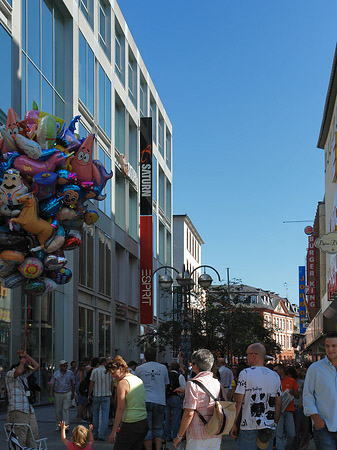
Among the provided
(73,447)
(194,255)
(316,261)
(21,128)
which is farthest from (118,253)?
(194,255)

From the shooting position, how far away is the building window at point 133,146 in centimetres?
4492

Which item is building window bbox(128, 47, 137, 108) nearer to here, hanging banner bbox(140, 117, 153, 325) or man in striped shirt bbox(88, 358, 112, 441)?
hanging banner bbox(140, 117, 153, 325)

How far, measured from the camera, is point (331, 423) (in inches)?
289

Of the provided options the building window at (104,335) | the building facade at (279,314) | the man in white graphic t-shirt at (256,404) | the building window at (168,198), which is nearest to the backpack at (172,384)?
the man in white graphic t-shirt at (256,404)

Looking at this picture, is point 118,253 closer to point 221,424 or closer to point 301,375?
point 301,375

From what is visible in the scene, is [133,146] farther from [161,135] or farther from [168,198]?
[168,198]

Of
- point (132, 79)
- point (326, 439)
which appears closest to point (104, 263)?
point (132, 79)

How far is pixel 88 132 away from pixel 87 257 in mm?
5444

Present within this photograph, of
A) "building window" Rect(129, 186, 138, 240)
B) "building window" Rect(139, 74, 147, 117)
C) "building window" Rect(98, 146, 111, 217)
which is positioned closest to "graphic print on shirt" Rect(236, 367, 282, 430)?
"building window" Rect(98, 146, 111, 217)

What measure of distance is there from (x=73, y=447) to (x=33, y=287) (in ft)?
11.9

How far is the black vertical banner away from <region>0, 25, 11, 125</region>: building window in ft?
70.3

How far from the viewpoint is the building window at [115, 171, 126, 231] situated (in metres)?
40.8

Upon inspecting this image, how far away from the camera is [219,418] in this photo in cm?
753

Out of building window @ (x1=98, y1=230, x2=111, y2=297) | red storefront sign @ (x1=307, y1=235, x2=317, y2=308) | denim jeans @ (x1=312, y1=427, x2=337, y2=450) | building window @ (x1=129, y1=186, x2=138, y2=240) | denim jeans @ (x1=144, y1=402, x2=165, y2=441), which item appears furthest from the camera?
red storefront sign @ (x1=307, y1=235, x2=317, y2=308)
